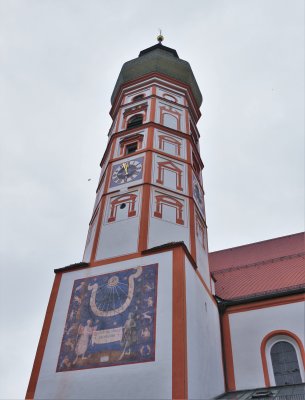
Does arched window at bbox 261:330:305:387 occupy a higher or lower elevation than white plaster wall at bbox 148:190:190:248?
lower

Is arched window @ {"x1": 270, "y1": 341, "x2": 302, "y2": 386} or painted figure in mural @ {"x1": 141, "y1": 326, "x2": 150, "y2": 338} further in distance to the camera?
arched window @ {"x1": 270, "y1": 341, "x2": 302, "y2": 386}

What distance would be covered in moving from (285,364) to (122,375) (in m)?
5.02

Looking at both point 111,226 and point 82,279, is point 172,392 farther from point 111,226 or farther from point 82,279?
point 111,226

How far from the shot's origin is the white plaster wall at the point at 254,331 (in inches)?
460

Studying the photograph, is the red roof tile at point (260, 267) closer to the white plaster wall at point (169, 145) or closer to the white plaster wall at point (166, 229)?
the white plaster wall at point (166, 229)

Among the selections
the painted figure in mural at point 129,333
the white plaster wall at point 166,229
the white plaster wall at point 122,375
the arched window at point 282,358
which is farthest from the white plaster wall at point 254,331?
the painted figure in mural at point 129,333

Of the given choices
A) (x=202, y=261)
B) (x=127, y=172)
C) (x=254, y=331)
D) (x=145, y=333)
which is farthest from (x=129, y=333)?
(x=127, y=172)

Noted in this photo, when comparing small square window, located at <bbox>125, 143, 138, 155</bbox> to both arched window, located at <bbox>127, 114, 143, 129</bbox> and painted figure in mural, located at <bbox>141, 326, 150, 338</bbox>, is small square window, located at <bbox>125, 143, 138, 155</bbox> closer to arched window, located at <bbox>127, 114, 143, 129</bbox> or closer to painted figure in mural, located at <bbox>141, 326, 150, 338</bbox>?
arched window, located at <bbox>127, 114, 143, 129</bbox>

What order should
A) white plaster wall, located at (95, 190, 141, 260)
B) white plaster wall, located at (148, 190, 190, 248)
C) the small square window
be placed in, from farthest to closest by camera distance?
the small square window
white plaster wall, located at (148, 190, 190, 248)
white plaster wall, located at (95, 190, 141, 260)

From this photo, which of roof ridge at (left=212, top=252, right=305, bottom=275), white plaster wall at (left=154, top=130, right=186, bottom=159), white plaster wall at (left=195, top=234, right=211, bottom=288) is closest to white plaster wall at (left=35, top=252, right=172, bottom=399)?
white plaster wall at (left=195, top=234, right=211, bottom=288)

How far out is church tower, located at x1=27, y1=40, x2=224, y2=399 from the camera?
9125 millimetres

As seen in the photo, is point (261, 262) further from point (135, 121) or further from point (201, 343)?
point (135, 121)

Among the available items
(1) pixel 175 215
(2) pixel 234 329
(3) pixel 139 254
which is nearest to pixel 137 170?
(1) pixel 175 215

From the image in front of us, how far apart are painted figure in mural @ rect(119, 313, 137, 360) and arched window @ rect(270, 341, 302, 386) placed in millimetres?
4475
